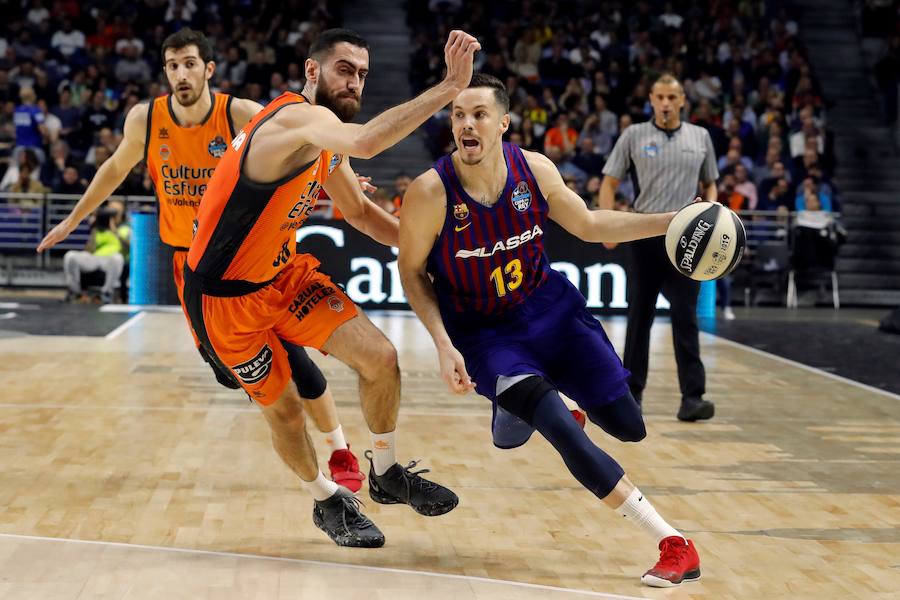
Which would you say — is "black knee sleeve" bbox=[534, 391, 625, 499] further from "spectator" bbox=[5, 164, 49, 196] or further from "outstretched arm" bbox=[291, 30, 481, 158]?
"spectator" bbox=[5, 164, 49, 196]

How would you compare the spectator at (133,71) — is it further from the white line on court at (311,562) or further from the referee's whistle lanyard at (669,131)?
the white line on court at (311,562)

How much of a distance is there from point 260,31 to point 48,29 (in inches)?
133

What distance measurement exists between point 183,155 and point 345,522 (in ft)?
7.57

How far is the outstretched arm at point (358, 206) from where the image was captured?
4.97m

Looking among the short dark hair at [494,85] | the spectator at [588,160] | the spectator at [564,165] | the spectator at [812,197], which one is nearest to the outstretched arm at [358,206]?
the short dark hair at [494,85]

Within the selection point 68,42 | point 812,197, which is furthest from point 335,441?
point 68,42

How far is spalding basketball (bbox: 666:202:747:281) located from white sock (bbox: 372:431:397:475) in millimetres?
1299

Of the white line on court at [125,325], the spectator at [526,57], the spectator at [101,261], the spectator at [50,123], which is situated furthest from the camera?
the spectator at [526,57]

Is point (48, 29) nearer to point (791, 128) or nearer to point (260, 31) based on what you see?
point (260, 31)

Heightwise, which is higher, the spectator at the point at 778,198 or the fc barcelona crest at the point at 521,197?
the spectator at the point at 778,198

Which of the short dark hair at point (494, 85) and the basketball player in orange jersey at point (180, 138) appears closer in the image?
the short dark hair at point (494, 85)

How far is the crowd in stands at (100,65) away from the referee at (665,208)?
430 inches

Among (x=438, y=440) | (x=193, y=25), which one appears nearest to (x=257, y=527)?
(x=438, y=440)

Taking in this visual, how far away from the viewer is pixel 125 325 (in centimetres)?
1250
